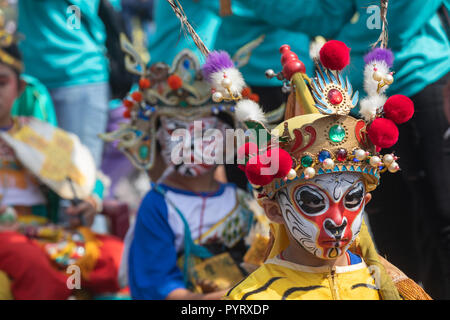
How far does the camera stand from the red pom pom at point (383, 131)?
2145 millimetres

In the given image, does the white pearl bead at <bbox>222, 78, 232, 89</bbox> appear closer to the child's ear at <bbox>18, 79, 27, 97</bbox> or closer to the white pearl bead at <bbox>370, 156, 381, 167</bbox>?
the white pearl bead at <bbox>370, 156, 381, 167</bbox>

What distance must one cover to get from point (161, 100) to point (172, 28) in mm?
716

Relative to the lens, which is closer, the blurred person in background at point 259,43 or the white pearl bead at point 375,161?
the white pearl bead at point 375,161

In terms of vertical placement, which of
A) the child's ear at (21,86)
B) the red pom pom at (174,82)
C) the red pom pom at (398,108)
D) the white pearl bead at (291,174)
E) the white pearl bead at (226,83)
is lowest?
the white pearl bead at (291,174)

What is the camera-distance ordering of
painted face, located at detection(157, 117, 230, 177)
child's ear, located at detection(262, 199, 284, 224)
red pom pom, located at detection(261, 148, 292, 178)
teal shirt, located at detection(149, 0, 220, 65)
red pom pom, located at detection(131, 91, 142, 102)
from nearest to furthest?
red pom pom, located at detection(261, 148, 292, 178)
child's ear, located at detection(262, 199, 284, 224)
painted face, located at detection(157, 117, 230, 177)
red pom pom, located at detection(131, 91, 142, 102)
teal shirt, located at detection(149, 0, 220, 65)

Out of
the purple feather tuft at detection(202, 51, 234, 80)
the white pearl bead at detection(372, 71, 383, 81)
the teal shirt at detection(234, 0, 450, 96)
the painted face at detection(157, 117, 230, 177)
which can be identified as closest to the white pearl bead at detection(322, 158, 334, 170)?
the white pearl bead at detection(372, 71, 383, 81)

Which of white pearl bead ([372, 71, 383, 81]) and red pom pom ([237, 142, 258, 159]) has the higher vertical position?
white pearl bead ([372, 71, 383, 81])

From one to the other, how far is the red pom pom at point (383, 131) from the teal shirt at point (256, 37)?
156 cm

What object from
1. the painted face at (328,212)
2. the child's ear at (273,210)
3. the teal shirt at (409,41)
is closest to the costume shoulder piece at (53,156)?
the teal shirt at (409,41)

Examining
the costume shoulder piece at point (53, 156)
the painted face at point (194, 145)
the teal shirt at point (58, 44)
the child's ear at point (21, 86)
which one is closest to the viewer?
the painted face at point (194, 145)

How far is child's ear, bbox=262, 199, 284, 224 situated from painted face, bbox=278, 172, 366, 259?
9 centimetres

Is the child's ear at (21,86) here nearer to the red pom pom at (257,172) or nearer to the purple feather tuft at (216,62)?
the purple feather tuft at (216,62)

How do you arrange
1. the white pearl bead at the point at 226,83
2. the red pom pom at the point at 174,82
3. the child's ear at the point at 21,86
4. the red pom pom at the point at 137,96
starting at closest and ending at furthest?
the white pearl bead at the point at 226,83 < the red pom pom at the point at 174,82 < the red pom pom at the point at 137,96 < the child's ear at the point at 21,86

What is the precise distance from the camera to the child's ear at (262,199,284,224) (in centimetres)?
236
